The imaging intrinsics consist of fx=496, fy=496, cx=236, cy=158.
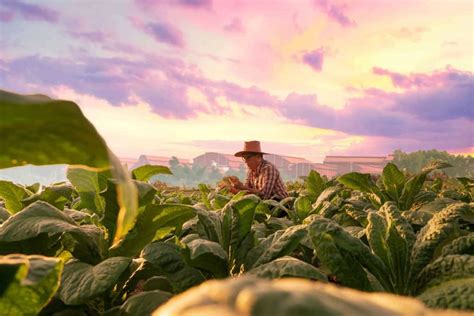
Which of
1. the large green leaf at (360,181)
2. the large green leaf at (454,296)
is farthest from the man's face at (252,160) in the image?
the large green leaf at (454,296)

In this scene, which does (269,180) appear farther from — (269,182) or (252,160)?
(252,160)

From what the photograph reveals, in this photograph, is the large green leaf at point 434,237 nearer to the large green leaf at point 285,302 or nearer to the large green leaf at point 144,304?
the large green leaf at point 144,304

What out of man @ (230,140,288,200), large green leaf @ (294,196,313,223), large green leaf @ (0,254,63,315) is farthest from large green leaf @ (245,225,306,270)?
man @ (230,140,288,200)

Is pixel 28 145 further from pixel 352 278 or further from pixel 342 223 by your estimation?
pixel 342 223

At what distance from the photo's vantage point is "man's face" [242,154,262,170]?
9.12 meters

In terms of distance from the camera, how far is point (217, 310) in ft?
1.17

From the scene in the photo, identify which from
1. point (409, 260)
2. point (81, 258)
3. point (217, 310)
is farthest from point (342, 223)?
point (217, 310)

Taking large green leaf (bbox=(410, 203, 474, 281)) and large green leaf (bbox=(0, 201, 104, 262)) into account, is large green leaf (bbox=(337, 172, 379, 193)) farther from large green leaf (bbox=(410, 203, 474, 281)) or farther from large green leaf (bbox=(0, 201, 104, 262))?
large green leaf (bbox=(0, 201, 104, 262))

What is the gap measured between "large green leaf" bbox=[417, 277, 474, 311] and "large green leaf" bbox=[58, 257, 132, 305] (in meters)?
0.73

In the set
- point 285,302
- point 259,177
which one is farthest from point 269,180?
point 285,302

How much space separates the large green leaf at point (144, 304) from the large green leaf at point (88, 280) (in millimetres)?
76

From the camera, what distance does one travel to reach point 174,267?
1.39 metres

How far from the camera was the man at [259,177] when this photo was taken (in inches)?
299

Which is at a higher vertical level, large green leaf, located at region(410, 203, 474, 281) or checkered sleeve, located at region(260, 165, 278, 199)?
large green leaf, located at region(410, 203, 474, 281)
